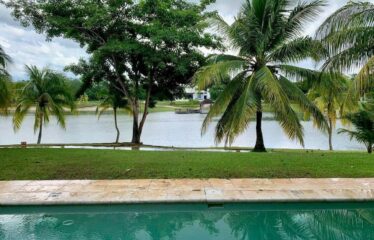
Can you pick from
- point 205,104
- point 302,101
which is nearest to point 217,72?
point 302,101

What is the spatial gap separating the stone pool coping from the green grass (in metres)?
0.37

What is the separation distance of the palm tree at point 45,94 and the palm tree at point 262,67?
890 cm

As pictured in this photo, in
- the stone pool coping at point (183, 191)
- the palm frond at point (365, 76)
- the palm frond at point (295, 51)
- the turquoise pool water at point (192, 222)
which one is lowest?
the turquoise pool water at point (192, 222)

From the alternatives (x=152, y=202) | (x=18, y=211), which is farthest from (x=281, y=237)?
(x=18, y=211)

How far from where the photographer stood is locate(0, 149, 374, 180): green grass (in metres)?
6.41

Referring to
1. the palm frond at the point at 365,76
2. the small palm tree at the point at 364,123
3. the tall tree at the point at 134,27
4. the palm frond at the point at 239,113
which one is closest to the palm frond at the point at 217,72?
the palm frond at the point at 239,113

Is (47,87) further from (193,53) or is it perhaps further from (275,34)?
(275,34)

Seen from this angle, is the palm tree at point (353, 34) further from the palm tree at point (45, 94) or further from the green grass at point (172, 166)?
the palm tree at point (45, 94)

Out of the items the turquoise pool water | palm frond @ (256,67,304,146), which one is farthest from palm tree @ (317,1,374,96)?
the turquoise pool water

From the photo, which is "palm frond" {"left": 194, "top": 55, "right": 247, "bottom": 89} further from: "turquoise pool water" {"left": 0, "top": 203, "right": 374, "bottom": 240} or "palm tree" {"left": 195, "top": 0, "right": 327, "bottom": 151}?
"turquoise pool water" {"left": 0, "top": 203, "right": 374, "bottom": 240}

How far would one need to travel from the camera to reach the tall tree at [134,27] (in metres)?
12.5

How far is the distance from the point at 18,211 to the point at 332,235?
169 inches

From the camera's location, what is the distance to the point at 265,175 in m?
6.37

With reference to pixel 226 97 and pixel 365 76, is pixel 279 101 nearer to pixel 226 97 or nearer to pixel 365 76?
pixel 226 97
